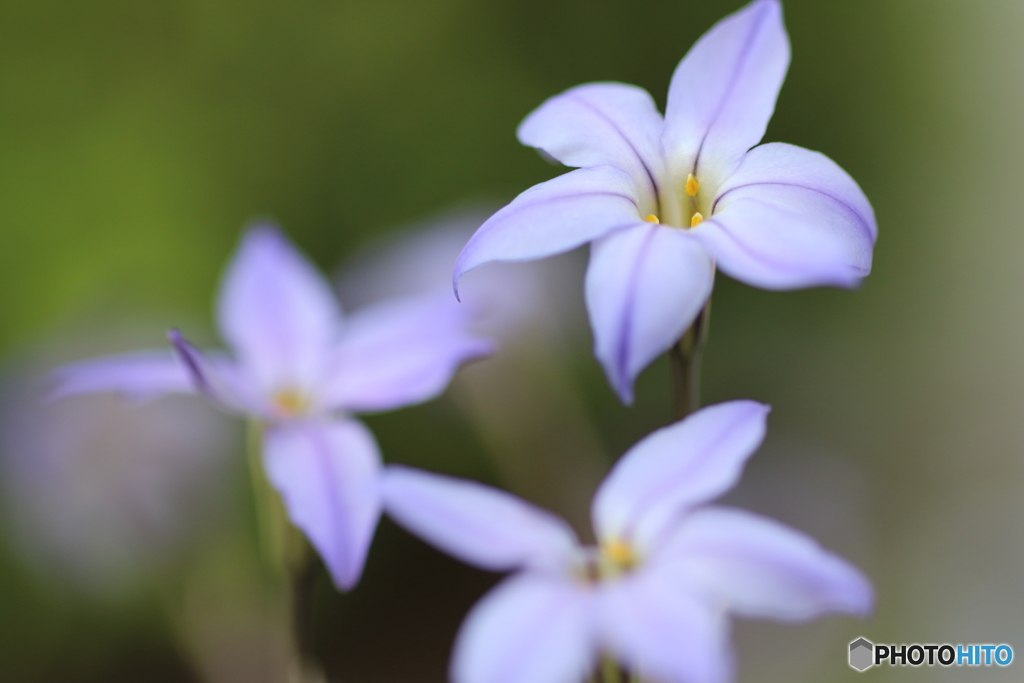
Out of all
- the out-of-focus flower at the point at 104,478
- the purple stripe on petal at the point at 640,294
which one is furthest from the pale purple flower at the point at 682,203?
the out-of-focus flower at the point at 104,478

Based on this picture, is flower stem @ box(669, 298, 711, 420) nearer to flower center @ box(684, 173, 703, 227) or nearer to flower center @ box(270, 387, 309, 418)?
flower center @ box(684, 173, 703, 227)

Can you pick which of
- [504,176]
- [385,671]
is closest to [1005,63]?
[504,176]

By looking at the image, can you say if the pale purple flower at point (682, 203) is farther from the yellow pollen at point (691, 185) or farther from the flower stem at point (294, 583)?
the flower stem at point (294, 583)

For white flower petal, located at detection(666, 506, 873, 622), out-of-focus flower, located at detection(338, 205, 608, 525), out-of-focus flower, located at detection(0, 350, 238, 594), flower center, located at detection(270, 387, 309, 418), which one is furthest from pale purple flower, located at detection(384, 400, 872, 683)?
out-of-focus flower, located at detection(0, 350, 238, 594)

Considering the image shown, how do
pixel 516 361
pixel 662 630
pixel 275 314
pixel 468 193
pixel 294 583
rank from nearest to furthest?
pixel 662 630 < pixel 294 583 < pixel 275 314 < pixel 516 361 < pixel 468 193

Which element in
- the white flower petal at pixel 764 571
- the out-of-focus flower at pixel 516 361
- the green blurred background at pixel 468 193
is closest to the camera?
the white flower petal at pixel 764 571

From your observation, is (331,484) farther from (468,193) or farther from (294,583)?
(468,193)

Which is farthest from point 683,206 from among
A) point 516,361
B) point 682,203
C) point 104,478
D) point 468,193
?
point 468,193

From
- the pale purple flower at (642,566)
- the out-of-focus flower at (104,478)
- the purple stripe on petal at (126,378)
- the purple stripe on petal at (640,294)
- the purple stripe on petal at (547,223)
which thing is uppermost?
the purple stripe on petal at (547,223)
